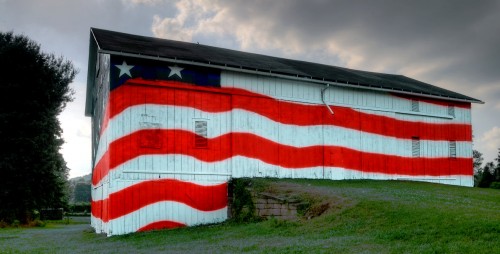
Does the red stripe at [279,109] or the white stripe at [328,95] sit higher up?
the white stripe at [328,95]

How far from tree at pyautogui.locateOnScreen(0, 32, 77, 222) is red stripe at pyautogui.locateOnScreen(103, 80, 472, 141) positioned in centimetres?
1260

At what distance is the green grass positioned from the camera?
1039cm

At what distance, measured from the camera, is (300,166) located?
76.9 ft

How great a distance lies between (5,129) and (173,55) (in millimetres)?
15737

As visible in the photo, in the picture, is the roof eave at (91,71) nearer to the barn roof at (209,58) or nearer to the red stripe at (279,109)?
the barn roof at (209,58)

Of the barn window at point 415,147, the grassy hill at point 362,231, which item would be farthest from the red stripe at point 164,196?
the barn window at point 415,147

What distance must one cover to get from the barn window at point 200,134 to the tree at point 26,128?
1499 cm

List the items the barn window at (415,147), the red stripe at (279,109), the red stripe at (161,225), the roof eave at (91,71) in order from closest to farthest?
the red stripe at (161,225), the red stripe at (279,109), the roof eave at (91,71), the barn window at (415,147)

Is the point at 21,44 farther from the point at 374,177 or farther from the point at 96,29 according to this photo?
the point at 374,177

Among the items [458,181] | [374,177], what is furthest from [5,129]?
[458,181]

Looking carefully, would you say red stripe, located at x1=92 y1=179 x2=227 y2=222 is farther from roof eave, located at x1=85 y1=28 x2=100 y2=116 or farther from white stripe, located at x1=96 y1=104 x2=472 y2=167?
roof eave, located at x1=85 y1=28 x2=100 y2=116

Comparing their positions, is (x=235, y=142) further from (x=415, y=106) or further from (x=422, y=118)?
(x=422, y=118)

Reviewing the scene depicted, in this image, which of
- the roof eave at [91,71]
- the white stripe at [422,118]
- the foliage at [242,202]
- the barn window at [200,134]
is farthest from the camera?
the white stripe at [422,118]

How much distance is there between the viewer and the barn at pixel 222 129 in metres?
19.4
